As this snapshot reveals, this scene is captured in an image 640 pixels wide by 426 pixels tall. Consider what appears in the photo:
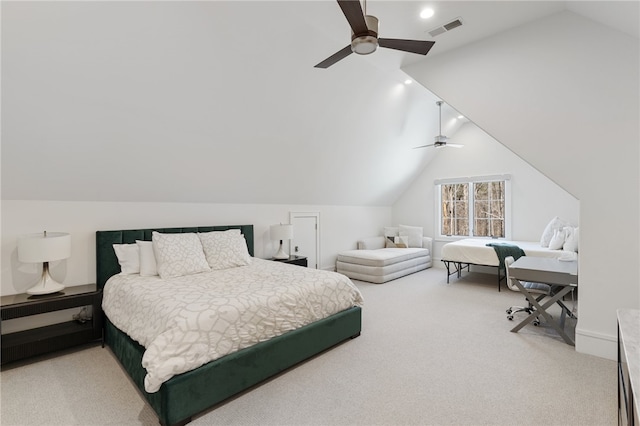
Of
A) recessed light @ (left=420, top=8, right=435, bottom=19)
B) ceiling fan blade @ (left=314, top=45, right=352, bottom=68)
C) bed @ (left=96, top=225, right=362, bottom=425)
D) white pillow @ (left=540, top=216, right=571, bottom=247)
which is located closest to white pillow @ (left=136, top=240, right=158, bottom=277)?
bed @ (left=96, top=225, right=362, bottom=425)

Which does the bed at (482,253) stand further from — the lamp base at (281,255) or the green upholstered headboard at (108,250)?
the green upholstered headboard at (108,250)

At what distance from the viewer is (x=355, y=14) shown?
5.91 ft

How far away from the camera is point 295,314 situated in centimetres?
265

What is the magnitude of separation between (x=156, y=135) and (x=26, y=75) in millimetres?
1050

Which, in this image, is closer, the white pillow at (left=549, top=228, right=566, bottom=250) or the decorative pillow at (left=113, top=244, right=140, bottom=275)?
the decorative pillow at (left=113, top=244, right=140, bottom=275)

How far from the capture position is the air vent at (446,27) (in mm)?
2934

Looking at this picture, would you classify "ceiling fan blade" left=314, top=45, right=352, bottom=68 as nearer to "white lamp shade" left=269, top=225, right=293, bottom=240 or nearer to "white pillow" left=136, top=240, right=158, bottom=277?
"white pillow" left=136, top=240, right=158, bottom=277

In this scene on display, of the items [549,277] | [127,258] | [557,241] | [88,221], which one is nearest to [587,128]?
[549,277]

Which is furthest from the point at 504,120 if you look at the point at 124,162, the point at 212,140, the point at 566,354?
the point at 124,162

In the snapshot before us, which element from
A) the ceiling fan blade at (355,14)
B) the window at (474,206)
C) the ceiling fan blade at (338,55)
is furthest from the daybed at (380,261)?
the ceiling fan blade at (355,14)

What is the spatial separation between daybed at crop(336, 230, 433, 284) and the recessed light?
368 cm

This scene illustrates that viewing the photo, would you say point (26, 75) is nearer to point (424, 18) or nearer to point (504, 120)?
point (424, 18)

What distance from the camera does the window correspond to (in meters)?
6.26

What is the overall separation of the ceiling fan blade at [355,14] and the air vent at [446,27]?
1.52 m
